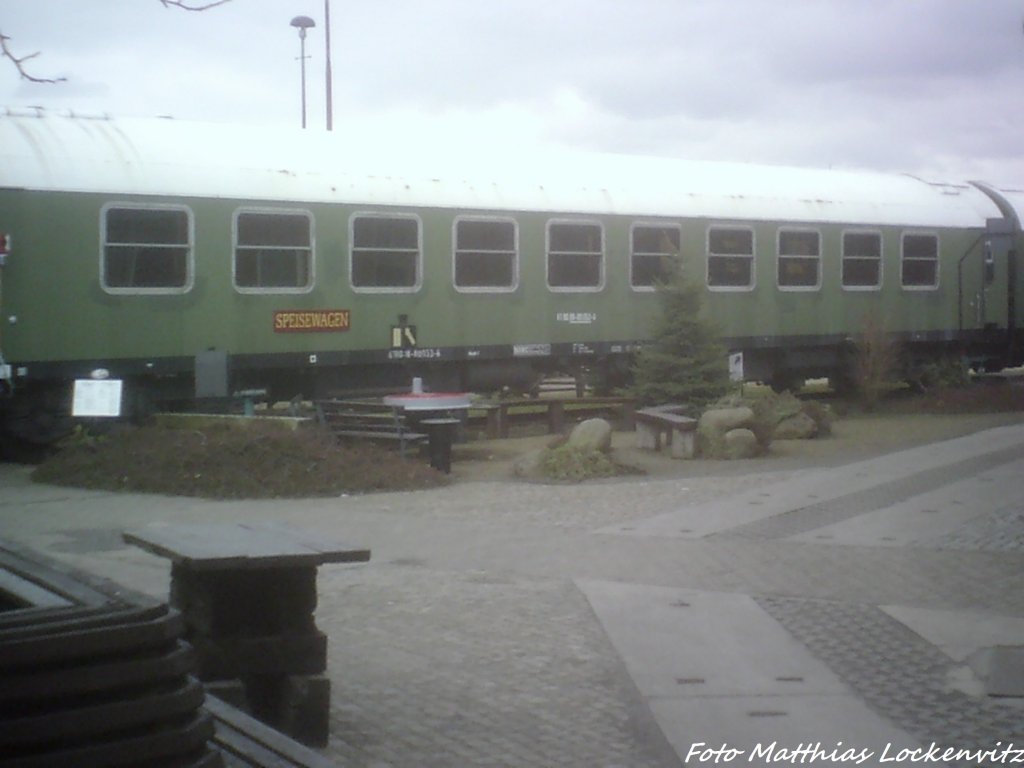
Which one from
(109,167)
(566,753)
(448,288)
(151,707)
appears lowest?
(566,753)

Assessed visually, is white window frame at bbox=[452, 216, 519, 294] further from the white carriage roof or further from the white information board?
the white information board

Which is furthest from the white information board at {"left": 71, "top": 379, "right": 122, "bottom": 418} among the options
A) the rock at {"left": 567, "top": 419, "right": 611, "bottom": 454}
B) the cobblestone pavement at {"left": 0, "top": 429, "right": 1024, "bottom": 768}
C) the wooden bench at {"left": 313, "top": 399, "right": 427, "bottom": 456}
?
the rock at {"left": 567, "top": 419, "right": 611, "bottom": 454}

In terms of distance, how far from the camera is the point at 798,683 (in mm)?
7254

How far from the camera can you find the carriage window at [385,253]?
19.5 m

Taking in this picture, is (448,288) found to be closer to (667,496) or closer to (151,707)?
(667,496)

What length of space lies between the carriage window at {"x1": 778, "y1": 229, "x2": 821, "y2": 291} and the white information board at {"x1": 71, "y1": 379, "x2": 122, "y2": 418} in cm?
1150

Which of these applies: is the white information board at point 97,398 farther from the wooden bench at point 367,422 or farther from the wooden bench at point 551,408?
the wooden bench at point 551,408

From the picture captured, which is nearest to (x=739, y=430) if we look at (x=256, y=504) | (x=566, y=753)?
(x=256, y=504)

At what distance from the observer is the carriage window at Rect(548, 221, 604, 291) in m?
21.3

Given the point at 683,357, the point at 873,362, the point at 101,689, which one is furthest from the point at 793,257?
the point at 101,689

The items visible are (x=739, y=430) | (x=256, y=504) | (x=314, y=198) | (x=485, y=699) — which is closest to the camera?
(x=485, y=699)

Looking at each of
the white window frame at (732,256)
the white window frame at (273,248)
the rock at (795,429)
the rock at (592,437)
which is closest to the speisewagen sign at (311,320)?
the white window frame at (273,248)

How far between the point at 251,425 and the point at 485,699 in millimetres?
8779

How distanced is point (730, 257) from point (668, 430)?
19.9 ft
